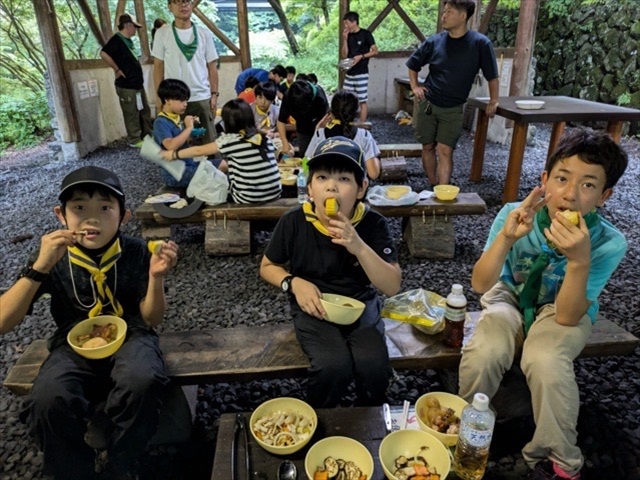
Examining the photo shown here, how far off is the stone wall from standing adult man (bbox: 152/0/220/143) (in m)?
8.29

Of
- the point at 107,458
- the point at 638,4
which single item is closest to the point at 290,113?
the point at 107,458

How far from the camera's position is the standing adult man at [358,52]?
28.7ft

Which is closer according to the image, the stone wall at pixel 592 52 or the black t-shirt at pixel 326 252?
the black t-shirt at pixel 326 252

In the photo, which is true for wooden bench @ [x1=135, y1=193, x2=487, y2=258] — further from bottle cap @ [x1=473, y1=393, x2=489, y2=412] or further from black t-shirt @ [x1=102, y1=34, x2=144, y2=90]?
black t-shirt @ [x1=102, y1=34, x2=144, y2=90]

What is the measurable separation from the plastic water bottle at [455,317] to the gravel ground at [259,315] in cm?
53

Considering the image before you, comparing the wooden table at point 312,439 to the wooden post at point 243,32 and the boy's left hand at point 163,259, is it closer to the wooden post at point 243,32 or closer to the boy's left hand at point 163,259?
the boy's left hand at point 163,259

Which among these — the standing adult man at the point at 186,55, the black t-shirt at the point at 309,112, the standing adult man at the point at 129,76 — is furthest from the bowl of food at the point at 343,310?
the standing adult man at the point at 129,76

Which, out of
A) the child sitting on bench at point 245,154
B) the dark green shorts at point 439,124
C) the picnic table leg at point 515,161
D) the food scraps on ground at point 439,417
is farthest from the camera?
the dark green shorts at point 439,124

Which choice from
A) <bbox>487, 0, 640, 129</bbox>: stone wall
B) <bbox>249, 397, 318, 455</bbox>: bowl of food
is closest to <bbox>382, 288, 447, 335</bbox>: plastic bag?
<bbox>249, 397, 318, 455</bbox>: bowl of food

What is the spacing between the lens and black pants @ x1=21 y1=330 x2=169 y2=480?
1781mm

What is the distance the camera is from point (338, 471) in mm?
1523

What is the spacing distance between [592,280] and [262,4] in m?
22.0

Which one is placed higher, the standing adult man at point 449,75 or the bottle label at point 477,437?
the standing adult man at point 449,75

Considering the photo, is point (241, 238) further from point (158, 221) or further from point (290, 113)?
point (290, 113)
